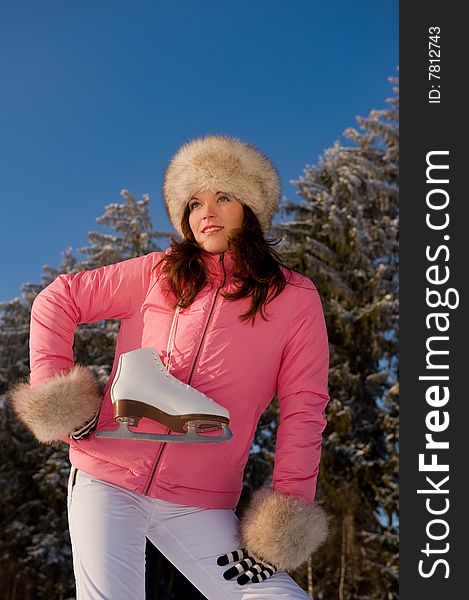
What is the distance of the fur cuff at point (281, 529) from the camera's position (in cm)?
233

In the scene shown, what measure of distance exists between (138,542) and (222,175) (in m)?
1.51

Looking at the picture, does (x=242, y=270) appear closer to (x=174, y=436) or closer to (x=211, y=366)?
(x=211, y=366)

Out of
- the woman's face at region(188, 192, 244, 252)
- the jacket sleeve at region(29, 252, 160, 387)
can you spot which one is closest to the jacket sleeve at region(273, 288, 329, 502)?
the woman's face at region(188, 192, 244, 252)

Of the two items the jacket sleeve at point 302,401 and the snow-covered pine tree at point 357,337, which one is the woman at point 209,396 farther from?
the snow-covered pine tree at point 357,337

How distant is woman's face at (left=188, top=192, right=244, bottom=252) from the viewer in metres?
2.86

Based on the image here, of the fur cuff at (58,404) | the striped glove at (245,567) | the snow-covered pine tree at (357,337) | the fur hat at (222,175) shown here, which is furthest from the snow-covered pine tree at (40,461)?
the striped glove at (245,567)

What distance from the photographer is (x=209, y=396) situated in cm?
252

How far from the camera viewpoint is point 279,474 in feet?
8.30

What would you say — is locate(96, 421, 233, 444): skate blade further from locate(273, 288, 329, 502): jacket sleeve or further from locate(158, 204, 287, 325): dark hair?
locate(158, 204, 287, 325): dark hair

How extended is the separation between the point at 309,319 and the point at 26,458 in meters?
13.4

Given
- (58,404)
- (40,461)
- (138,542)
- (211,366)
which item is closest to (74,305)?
(58,404)

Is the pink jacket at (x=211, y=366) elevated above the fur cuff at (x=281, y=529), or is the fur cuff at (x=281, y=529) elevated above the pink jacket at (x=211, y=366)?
Result: the pink jacket at (x=211, y=366)

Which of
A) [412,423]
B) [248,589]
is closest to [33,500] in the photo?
[412,423]

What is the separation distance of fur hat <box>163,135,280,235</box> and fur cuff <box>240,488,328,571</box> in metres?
1.19
